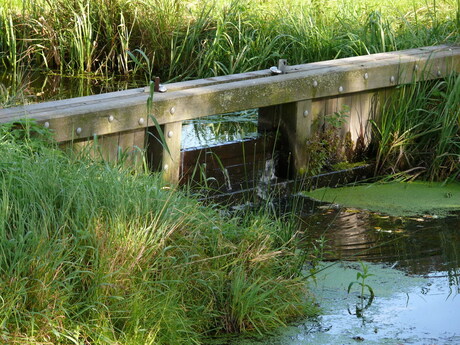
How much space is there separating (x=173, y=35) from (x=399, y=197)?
3641mm

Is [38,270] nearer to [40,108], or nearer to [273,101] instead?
[40,108]

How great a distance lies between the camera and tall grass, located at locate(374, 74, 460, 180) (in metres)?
6.66

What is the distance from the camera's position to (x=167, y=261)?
12.7ft

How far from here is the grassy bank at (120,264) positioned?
11.1ft

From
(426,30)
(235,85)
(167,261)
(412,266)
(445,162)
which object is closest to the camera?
(167,261)

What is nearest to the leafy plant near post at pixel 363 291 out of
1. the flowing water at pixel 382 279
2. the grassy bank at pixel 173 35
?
the flowing water at pixel 382 279

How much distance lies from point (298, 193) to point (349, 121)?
108 cm

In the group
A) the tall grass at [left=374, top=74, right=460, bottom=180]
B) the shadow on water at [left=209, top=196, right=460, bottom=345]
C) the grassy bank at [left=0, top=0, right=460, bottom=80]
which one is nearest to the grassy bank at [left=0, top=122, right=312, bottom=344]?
the shadow on water at [left=209, top=196, right=460, bottom=345]

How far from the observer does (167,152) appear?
5828mm

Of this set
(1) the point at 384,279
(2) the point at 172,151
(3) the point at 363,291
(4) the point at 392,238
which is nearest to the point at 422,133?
(4) the point at 392,238

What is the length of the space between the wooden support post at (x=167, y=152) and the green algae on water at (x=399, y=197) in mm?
1064

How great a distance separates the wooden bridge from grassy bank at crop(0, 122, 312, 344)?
784mm

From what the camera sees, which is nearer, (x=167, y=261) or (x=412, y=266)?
(x=167, y=261)

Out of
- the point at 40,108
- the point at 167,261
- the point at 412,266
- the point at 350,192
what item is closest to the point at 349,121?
the point at 350,192
